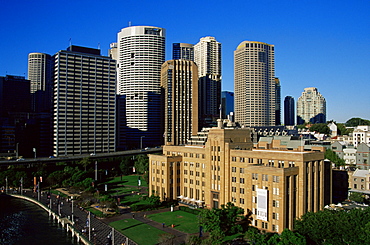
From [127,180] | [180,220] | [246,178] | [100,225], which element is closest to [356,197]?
[246,178]

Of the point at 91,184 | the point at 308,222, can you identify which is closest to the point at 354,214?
the point at 308,222

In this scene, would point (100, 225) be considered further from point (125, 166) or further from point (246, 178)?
point (125, 166)

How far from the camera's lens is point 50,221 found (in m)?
103

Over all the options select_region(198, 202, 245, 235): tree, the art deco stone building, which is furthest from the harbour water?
the art deco stone building

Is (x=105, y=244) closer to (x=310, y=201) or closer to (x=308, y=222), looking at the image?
(x=308, y=222)

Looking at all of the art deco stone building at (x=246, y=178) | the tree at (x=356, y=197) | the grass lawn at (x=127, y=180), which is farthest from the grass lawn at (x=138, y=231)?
the tree at (x=356, y=197)

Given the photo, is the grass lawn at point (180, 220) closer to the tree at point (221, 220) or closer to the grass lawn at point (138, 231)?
the grass lawn at point (138, 231)

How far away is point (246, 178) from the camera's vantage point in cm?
8819

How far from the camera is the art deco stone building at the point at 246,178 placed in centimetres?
8112

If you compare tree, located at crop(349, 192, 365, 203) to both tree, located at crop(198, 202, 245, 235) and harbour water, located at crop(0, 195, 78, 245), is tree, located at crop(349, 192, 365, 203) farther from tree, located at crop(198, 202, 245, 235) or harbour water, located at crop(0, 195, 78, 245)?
harbour water, located at crop(0, 195, 78, 245)

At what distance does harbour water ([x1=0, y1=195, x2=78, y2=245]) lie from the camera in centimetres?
8486

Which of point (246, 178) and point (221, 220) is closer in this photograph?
point (221, 220)

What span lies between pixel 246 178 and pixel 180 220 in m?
23.2

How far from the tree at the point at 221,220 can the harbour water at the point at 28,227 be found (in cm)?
3488
